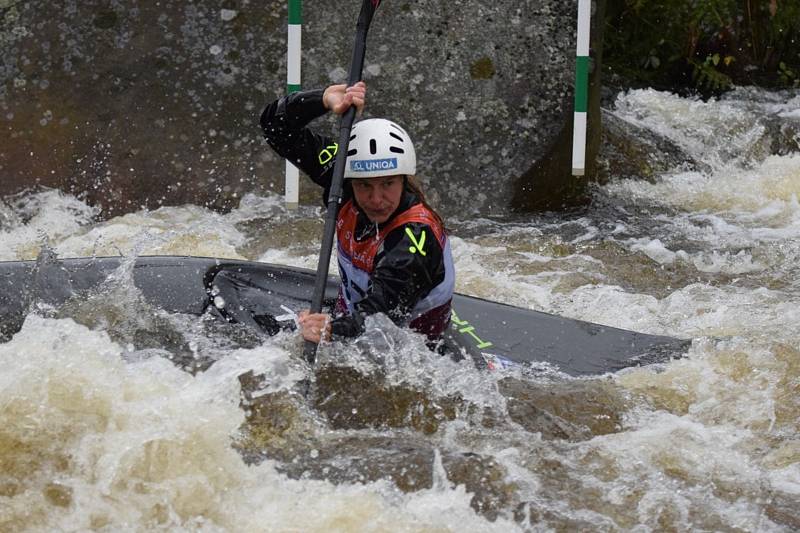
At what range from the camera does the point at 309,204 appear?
661cm

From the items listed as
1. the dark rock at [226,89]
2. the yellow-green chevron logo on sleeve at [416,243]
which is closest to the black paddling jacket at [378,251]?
the yellow-green chevron logo on sleeve at [416,243]

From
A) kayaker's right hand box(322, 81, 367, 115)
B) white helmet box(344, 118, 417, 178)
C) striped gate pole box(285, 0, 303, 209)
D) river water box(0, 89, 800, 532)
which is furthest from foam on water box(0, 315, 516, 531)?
striped gate pole box(285, 0, 303, 209)

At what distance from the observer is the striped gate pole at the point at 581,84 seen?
6.65 meters

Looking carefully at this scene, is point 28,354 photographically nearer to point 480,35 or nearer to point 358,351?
point 358,351

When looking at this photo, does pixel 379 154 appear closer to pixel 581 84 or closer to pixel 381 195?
pixel 381 195

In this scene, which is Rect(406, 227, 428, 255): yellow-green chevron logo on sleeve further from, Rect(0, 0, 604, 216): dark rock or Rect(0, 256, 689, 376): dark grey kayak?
Rect(0, 0, 604, 216): dark rock

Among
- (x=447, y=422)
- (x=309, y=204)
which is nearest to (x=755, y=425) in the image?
(x=447, y=422)

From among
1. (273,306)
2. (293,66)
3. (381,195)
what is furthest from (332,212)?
(293,66)

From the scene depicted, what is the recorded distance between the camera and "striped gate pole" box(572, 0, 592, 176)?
6652mm

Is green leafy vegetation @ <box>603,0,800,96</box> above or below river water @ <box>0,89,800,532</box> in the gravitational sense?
above

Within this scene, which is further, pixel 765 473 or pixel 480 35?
pixel 480 35

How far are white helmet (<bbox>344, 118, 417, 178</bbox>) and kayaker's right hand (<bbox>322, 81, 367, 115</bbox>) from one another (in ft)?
0.36

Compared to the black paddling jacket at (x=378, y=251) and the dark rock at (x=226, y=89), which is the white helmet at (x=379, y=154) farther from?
the dark rock at (x=226, y=89)

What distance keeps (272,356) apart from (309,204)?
3198mm
